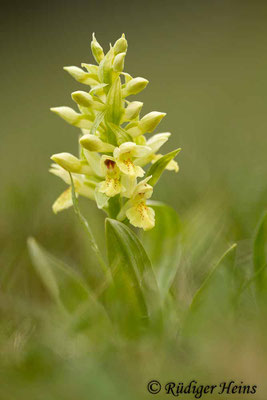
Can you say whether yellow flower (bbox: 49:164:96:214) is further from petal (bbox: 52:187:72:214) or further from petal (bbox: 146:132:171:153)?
petal (bbox: 146:132:171:153)

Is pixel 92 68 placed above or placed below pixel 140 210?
above

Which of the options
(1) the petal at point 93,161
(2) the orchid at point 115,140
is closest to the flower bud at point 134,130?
(2) the orchid at point 115,140

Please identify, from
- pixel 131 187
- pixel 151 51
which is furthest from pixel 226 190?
pixel 151 51

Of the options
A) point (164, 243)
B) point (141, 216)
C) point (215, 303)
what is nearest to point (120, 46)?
point (141, 216)

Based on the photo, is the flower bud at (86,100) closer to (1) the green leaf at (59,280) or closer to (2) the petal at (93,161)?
(2) the petal at (93,161)

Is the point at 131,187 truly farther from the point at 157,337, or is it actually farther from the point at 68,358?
the point at 68,358

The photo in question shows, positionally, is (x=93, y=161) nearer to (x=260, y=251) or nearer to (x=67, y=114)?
(x=67, y=114)
